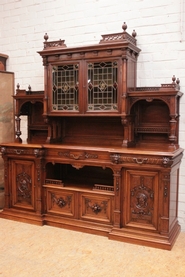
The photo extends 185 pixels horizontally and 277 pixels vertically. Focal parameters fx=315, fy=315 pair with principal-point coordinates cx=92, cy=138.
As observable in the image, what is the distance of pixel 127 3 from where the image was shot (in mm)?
3889

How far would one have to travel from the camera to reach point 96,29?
13.4 ft

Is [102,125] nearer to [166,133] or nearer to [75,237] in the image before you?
[166,133]

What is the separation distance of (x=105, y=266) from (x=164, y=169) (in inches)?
42.4

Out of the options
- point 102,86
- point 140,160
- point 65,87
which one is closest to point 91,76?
point 102,86

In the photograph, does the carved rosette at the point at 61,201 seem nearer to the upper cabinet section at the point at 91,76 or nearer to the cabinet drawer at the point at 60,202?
the cabinet drawer at the point at 60,202

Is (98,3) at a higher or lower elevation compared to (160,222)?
higher

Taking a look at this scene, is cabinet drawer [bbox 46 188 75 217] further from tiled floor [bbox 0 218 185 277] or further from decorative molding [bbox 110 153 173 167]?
decorative molding [bbox 110 153 173 167]

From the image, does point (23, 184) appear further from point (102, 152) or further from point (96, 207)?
point (102, 152)

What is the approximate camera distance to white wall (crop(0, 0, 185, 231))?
3.67 meters

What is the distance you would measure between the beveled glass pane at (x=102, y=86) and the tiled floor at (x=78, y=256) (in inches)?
58.1

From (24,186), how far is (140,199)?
1499 mm

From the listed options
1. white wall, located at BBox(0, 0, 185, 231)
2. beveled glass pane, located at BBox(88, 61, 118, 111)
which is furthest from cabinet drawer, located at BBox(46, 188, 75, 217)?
white wall, located at BBox(0, 0, 185, 231)

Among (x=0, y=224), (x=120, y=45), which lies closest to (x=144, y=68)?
(x=120, y=45)

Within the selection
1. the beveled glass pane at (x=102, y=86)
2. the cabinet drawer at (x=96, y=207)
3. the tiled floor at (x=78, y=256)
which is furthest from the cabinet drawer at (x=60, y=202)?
the beveled glass pane at (x=102, y=86)
